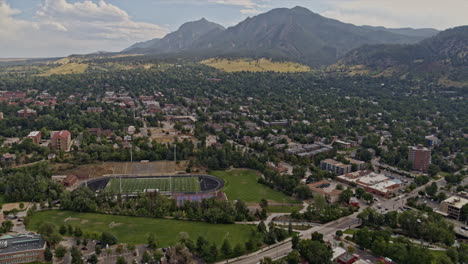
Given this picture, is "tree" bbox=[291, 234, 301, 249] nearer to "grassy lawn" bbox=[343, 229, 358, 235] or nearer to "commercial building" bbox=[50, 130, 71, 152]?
"grassy lawn" bbox=[343, 229, 358, 235]

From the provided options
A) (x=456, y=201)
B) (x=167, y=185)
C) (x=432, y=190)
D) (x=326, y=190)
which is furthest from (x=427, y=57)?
(x=167, y=185)

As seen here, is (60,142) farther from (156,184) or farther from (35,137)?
(156,184)

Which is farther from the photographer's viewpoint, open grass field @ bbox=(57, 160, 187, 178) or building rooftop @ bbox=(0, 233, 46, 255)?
open grass field @ bbox=(57, 160, 187, 178)

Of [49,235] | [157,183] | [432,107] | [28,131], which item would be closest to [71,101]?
[28,131]

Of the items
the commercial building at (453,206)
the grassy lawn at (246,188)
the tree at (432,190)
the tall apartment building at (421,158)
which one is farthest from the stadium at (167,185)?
the tall apartment building at (421,158)

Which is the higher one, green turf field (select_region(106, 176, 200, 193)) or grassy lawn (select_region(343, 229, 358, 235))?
green turf field (select_region(106, 176, 200, 193))

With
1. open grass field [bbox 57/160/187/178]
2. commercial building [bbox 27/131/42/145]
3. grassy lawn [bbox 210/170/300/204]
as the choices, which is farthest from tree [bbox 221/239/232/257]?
commercial building [bbox 27/131/42/145]

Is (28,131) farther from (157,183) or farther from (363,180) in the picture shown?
(363,180)
